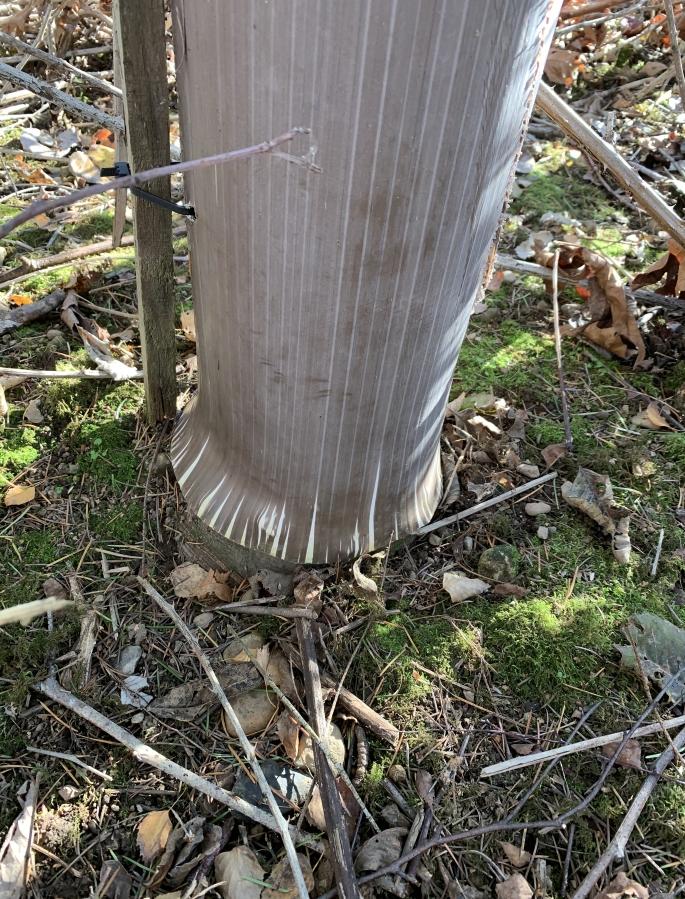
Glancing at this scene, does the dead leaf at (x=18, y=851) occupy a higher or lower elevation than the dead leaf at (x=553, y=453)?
lower

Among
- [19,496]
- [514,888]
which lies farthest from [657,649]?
[19,496]

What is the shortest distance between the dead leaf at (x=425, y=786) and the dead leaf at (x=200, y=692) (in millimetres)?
470

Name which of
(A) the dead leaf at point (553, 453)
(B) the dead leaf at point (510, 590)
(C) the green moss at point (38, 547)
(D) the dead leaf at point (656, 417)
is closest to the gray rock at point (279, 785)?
(B) the dead leaf at point (510, 590)

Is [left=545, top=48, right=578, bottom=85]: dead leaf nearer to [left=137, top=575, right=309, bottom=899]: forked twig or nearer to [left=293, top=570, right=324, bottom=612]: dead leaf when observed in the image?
[left=293, top=570, right=324, bottom=612]: dead leaf

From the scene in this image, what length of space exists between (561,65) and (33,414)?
153 inches

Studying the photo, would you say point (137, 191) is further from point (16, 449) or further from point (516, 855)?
point (516, 855)

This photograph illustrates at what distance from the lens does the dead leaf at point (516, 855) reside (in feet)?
5.09

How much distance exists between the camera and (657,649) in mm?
1926

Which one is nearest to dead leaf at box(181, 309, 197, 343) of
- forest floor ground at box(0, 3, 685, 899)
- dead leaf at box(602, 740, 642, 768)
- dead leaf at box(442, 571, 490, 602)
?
forest floor ground at box(0, 3, 685, 899)

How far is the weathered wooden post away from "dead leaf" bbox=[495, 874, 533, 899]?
2.87 ft

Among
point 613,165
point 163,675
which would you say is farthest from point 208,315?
point 613,165

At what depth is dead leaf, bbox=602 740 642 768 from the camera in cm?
171

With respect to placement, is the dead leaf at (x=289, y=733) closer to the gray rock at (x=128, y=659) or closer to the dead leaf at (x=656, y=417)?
the gray rock at (x=128, y=659)

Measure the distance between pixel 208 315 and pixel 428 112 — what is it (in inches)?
28.9
